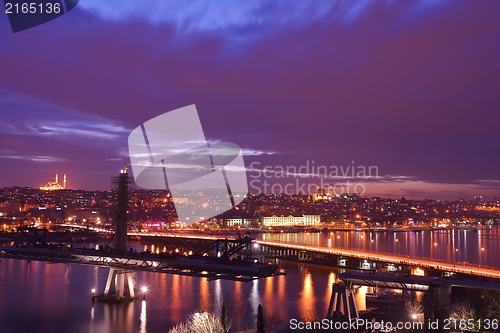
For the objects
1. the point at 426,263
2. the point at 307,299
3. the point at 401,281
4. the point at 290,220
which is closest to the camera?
the point at 401,281

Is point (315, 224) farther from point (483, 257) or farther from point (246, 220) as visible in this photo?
point (483, 257)

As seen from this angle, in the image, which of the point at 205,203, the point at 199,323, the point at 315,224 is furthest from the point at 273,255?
the point at 205,203

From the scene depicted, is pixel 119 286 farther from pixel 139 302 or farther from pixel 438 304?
pixel 438 304

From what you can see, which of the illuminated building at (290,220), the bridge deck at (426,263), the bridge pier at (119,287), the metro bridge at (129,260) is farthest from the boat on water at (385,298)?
the illuminated building at (290,220)

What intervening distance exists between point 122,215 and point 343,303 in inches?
178

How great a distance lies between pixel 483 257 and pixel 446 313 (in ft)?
44.2

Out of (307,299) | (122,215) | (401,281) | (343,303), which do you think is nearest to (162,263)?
(122,215)

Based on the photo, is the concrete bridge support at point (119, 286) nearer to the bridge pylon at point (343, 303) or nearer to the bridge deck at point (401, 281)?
the bridge pylon at point (343, 303)

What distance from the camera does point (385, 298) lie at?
791 cm

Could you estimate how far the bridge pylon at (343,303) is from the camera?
19.0 ft

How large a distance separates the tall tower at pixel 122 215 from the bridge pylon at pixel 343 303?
3973 mm

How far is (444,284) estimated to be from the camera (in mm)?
5324

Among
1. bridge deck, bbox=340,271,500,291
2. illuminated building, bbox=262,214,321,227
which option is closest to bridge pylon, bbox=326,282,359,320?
bridge deck, bbox=340,271,500,291

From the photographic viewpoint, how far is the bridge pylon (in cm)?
579
